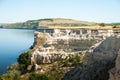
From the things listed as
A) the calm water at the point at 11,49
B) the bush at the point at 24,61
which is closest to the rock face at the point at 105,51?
the bush at the point at 24,61

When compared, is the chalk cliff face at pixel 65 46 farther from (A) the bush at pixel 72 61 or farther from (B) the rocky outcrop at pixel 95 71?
(B) the rocky outcrop at pixel 95 71

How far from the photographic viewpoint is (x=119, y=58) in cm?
1536

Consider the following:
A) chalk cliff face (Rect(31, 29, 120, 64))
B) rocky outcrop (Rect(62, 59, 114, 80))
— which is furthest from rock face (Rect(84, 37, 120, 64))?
chalk cliff face (Rect(31, 29, 120, 64))

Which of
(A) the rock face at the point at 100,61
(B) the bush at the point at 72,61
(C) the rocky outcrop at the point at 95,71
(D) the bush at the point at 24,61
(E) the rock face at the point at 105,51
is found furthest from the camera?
(D) the bush at the point at 24,61

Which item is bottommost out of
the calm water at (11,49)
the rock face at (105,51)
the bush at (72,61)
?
the calm water at (11,49)

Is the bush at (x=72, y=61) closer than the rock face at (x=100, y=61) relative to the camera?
No

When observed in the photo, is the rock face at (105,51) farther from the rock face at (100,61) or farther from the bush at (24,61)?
the bush at (24,61)

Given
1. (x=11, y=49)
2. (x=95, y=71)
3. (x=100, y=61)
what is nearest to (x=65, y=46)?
(x=100, y=61)

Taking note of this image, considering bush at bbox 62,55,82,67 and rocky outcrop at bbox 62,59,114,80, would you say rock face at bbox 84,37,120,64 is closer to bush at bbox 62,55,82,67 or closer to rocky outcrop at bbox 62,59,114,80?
rocky outcrop at bbox 62,59,114,80

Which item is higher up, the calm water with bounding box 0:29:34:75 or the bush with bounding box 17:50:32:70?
the bush with bounding box 17:50:32:70

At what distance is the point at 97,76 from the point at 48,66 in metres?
18.1

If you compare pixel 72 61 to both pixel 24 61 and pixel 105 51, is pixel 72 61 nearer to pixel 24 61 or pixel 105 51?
pixel 24 61

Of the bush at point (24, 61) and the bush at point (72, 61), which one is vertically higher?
the bush at point (72, 61)

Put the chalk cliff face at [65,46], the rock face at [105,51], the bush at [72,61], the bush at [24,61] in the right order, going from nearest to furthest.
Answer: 1. the rock face at [105,51]
2. the bush at [72,61]
3. the chalk cliff face at [65,46]
4. the bush at [24,61]
